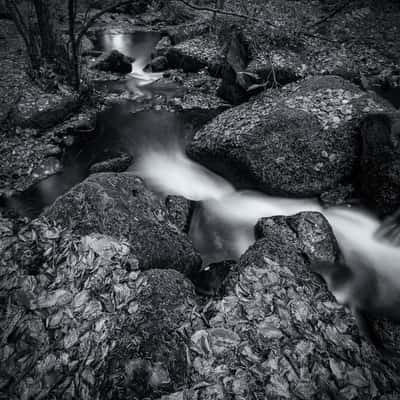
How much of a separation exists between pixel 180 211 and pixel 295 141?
9.02 feet

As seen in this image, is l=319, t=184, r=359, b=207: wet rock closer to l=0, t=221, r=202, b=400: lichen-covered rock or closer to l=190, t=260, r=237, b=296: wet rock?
l=190, t=260, r=237, b=296: wet rock

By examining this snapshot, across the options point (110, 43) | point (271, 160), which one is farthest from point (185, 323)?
point (110, 43)

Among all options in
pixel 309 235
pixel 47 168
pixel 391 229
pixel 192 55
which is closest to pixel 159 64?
pixel 192 55

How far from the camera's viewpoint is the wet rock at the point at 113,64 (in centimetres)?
1054

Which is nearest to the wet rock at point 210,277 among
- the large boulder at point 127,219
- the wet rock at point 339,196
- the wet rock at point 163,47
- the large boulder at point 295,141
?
the large boulder at point 127,219

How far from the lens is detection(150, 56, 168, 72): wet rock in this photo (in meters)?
11.1

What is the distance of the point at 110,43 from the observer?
1436 centimetres

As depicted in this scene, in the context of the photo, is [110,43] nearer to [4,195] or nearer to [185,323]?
[4,195]

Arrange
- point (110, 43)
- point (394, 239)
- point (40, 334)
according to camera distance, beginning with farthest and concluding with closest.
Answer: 1. point (110, 43)
2. point (394, 239)
3. point (40, 334)

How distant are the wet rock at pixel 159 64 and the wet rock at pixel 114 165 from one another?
601 cm

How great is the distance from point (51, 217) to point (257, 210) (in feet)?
12.2

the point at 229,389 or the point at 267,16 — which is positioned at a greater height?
the point at 267,16

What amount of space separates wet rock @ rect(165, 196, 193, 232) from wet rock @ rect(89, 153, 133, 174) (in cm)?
183

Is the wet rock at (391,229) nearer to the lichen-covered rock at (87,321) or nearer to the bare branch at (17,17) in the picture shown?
the lichen-covered rock at (87,321)
